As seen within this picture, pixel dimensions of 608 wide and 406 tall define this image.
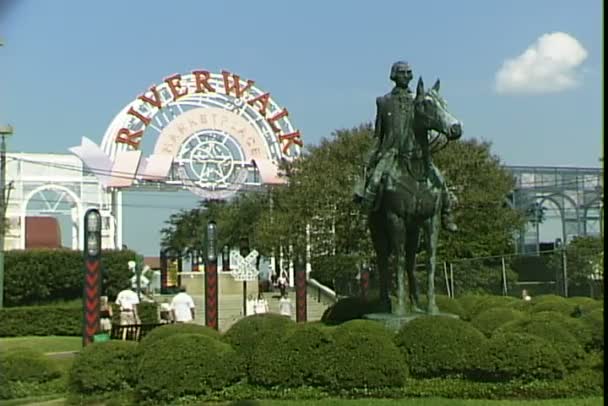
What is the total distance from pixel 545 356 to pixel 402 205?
10.4ft

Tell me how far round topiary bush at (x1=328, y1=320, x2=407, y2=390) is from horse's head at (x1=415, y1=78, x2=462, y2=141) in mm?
3104

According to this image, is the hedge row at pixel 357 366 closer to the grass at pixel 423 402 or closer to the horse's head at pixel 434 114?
the grass at pixel 423 402

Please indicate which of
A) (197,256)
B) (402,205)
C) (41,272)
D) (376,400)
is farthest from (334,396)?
(197,256)

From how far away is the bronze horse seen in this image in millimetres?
12555

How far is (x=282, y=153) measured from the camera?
57906 mm

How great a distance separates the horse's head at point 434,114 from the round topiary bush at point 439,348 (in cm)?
266

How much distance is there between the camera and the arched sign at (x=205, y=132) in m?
55.9

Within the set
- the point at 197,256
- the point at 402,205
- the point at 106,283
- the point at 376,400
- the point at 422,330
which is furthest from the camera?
the point at 197,256

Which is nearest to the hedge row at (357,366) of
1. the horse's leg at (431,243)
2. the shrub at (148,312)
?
the horse's leg at (431,243)

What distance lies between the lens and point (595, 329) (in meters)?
11.7

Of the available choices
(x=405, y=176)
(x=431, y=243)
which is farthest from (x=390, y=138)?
(x=431, y=243)

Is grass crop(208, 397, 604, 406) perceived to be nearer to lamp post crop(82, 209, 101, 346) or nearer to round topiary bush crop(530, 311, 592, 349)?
round topiary bush crop(530, 311, 592, 349)

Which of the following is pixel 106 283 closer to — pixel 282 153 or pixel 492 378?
pixel 282 153

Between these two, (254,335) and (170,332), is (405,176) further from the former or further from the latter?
(170,332)
